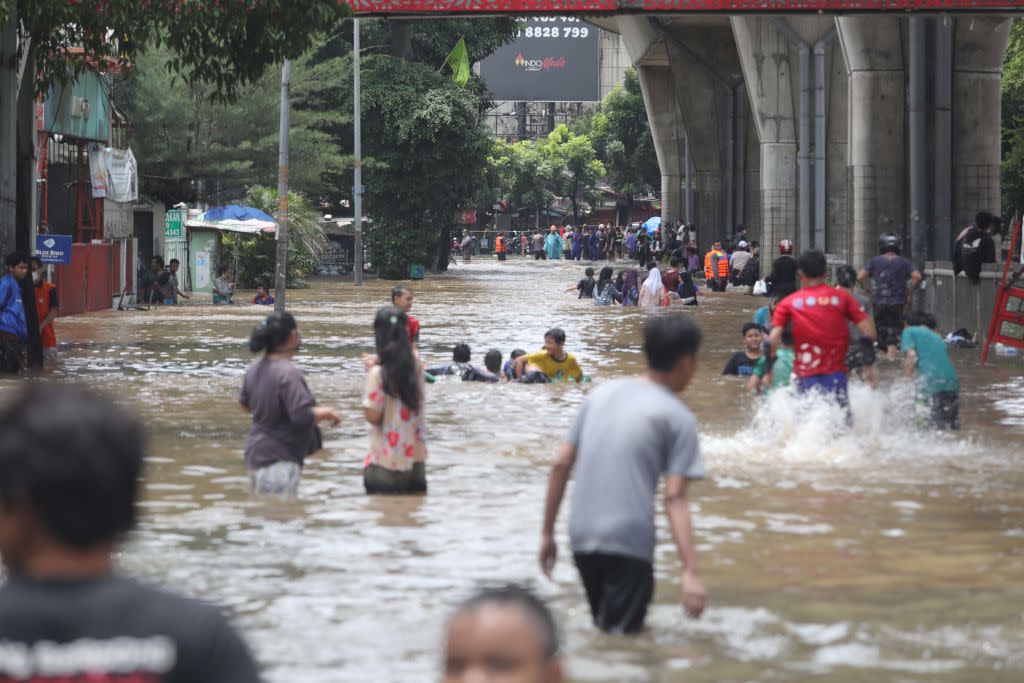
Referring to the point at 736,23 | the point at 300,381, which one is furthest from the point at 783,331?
the point at 736,23

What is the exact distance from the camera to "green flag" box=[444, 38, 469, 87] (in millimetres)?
57303

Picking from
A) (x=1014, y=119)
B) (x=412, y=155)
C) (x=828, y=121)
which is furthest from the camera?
(x=412, y=155)

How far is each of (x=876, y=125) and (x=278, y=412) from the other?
2472cm

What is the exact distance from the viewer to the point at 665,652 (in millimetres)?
7172

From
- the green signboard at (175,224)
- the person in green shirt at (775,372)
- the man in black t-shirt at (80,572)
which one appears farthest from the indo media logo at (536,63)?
the man in black t-shirt at (80,572)

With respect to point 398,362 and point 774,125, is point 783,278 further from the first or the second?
point 774,125

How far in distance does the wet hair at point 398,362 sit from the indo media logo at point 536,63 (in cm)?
10252

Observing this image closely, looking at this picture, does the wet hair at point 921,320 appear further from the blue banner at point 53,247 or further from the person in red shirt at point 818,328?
the blue banner at point 53,247

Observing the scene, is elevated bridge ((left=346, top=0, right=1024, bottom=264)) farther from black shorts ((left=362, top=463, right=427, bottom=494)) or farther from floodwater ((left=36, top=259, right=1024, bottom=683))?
black shorts ((left=362, top=463, right=427, bottom=494))

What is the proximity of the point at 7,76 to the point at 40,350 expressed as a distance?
3.23m

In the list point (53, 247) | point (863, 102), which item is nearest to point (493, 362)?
point (53, 247)

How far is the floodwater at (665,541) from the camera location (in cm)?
717

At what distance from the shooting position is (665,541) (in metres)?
9.88

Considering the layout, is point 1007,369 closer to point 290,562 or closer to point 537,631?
point 290,562
